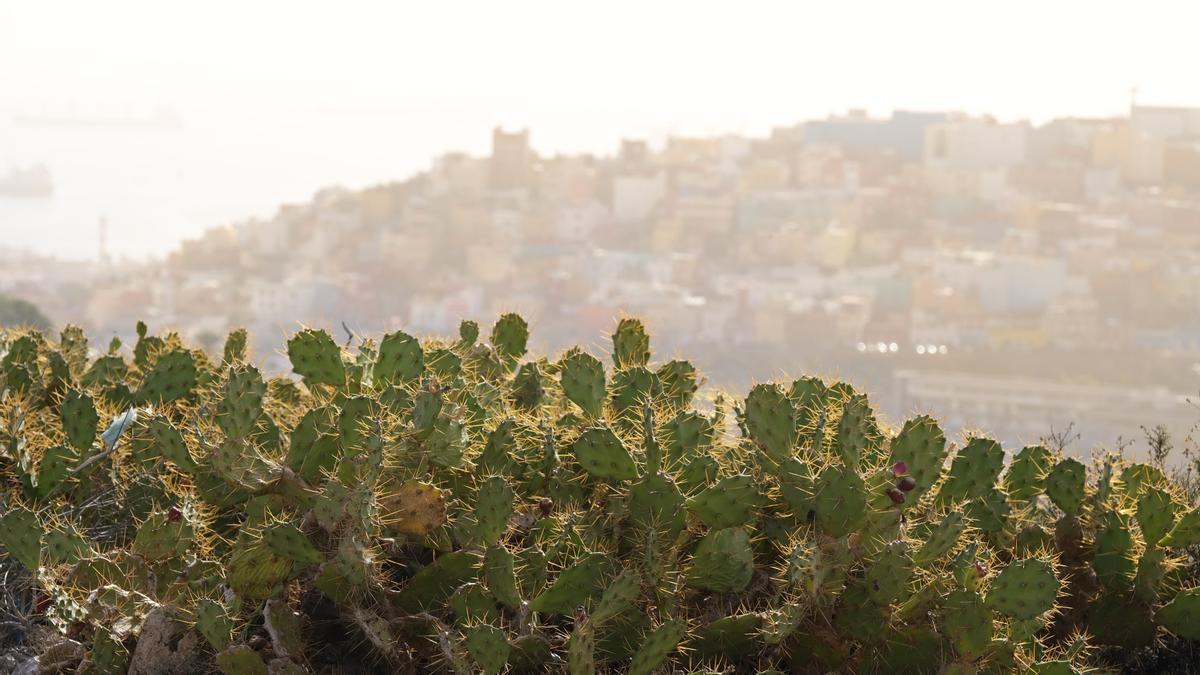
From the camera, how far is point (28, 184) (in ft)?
167

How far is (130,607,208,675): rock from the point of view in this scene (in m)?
1.90

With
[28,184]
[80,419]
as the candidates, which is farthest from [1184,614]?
[28,184]

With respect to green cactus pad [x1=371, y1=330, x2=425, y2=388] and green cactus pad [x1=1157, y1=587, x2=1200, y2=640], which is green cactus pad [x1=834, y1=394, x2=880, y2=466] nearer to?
green cactus pad [x1=1157, y1=587, x2=1200, y2=640]

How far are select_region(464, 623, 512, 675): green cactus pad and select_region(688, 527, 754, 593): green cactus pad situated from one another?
28 cm

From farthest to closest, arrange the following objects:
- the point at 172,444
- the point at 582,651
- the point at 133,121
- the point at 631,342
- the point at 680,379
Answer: the point at 133,121 → the point at 631,342 → the point at 680,379 → the point at 172,444 → the point at 582,651

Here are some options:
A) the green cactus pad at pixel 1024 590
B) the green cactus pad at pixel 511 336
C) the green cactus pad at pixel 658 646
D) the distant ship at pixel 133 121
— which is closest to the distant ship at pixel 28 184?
the distant ship at pixel 133 121

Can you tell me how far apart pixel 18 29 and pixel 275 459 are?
61.2 meters

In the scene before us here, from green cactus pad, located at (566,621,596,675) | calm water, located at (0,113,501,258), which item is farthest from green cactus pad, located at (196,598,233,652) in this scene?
calm water, located at (0,113,501,258)

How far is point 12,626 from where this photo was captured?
7.00 ft

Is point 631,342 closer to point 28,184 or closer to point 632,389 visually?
point 632,389

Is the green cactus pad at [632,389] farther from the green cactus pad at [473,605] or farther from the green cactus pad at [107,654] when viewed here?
the green cactus pad at [107,654]

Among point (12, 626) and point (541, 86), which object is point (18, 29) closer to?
point (541, 86)

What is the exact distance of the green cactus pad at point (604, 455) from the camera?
1.88 metres

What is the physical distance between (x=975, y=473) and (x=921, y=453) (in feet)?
0.73
